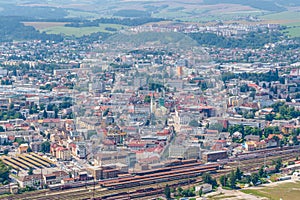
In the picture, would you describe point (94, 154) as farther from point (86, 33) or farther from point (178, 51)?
point (86, 33)

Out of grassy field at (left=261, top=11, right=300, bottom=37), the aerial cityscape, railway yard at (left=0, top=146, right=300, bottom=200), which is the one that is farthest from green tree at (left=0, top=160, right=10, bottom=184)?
grassy field at (left=261, top=11, right=300, bottom=37)

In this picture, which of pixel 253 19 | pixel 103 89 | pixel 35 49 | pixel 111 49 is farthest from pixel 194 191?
pixel 253 19

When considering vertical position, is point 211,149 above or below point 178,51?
below

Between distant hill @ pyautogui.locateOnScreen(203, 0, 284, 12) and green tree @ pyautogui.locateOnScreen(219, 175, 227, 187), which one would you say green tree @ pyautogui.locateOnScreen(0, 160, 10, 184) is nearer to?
green tree @ pyautogui.locateOnScreen(219, 175, 227, 187)

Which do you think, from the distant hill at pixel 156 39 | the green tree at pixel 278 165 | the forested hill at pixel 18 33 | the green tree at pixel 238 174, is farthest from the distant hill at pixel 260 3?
the green tree at pixel 238 174

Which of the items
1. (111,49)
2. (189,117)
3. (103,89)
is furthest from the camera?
(111,49)

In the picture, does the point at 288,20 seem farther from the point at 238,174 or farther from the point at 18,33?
the point at 238,174
